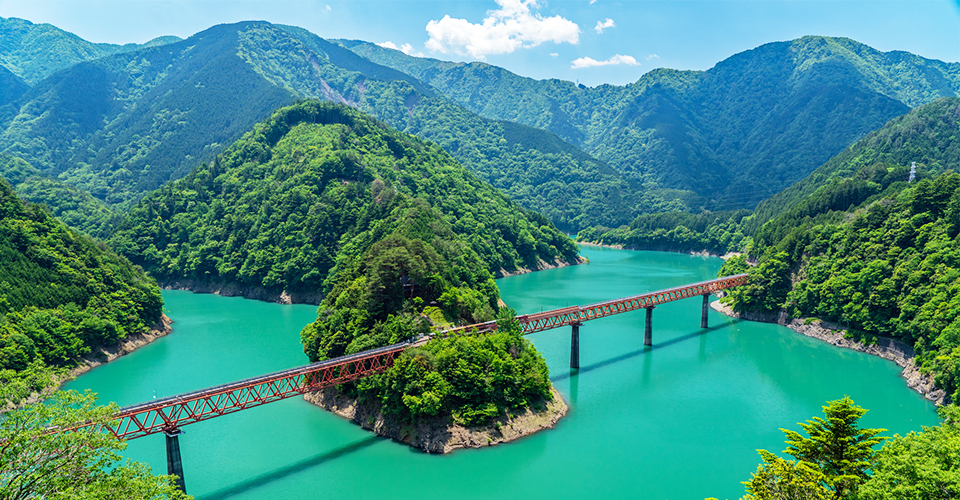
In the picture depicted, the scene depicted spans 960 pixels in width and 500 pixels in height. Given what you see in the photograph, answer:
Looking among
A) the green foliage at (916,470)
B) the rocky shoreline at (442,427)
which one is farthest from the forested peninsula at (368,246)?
the green foliage at (916,470)

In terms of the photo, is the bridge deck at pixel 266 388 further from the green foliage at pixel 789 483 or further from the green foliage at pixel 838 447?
the green foliage at pixel 838 447

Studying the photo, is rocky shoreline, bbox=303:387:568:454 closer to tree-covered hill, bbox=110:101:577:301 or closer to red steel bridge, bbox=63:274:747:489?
red steel bridge, bbox=63:274:747:489

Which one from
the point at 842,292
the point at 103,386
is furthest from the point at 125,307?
the point at 842,292

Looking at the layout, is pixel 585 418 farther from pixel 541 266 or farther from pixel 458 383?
pixel 541 266

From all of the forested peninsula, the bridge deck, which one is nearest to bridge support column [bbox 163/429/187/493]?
the bridge deck

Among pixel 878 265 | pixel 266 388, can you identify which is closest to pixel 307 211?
pixel 266 388

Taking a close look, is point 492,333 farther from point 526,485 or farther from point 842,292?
point 842,292
